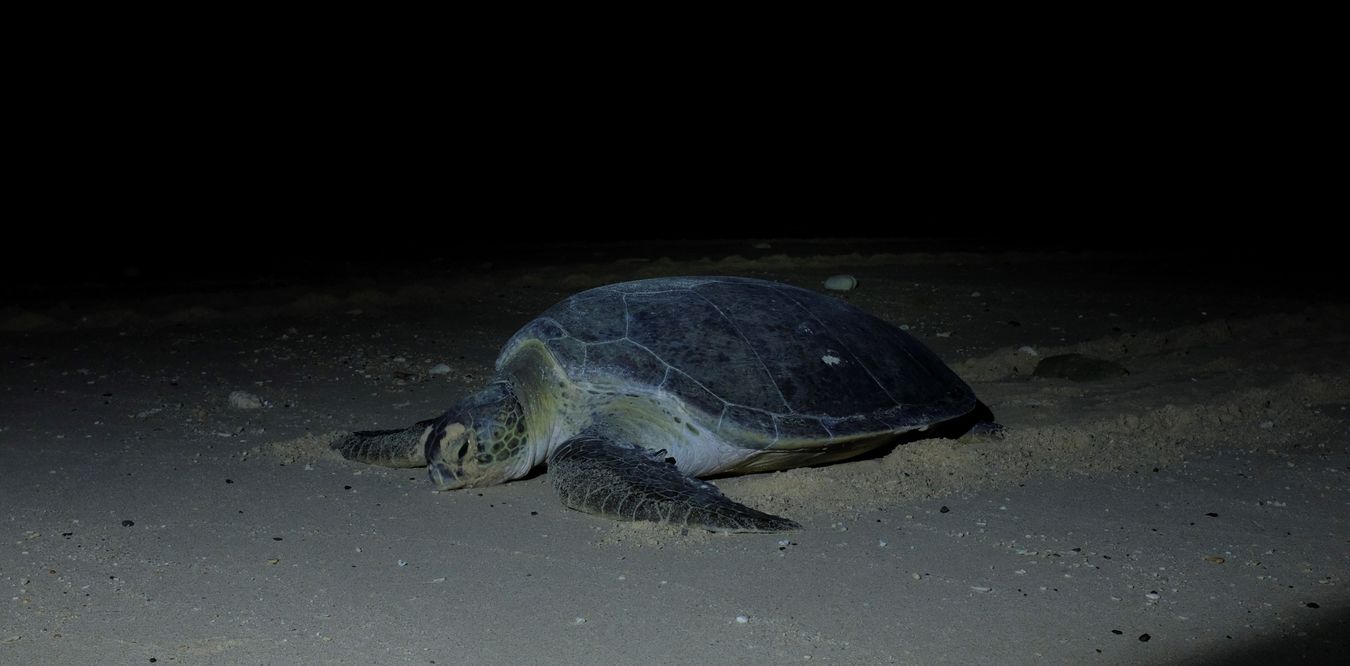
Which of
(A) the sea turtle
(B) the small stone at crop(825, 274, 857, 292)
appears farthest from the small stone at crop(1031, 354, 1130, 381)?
(B) the small stone at crop(825, 274, 857, 292)

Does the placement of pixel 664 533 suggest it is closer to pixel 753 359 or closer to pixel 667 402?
pixel 667 402

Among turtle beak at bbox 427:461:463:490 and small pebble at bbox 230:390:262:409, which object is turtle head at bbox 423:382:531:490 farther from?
small pebble at bbox 230:390:262:409

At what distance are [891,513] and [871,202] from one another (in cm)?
1350

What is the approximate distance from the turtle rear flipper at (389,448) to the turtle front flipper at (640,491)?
0.47 m

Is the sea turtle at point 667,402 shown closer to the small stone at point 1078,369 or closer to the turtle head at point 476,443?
the turtle head at point 476,443

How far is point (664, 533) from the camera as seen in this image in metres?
2.98

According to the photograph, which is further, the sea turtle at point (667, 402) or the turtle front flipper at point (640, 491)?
the sea turtle at point (667, 402)

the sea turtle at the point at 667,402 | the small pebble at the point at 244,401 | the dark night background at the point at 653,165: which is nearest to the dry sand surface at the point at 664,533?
the small pebble at the point at 244,401

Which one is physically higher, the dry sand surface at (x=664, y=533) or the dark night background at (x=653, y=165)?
the dark night background at (x=653, y=165)

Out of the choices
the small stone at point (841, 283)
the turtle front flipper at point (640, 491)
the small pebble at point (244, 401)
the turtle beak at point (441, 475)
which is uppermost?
the small stone at point (841, 283)

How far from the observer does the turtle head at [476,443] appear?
3357mm

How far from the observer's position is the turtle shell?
339 cm

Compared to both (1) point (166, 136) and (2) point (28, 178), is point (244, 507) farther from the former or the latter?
(1) point (166, 136)

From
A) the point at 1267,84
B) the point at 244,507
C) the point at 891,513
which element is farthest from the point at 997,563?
the point at 1267,84
